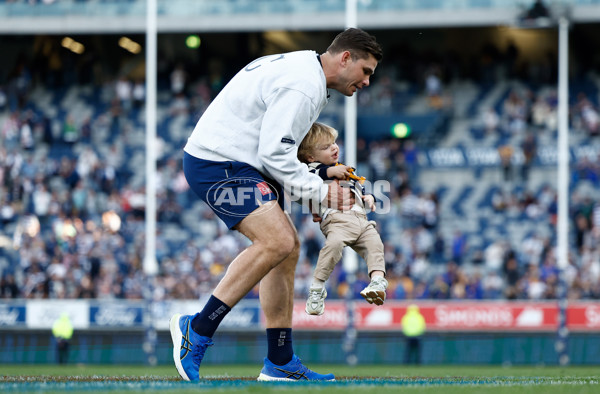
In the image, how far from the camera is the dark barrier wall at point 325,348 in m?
20.8

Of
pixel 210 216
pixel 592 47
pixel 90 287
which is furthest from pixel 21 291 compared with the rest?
pixel 592 47

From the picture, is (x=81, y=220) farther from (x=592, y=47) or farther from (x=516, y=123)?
(x=592, y=47)

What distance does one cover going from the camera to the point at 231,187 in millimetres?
6461

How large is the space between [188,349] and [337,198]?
4.17ft

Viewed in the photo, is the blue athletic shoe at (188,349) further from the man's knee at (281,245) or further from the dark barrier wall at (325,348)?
the dark barrier wall at (325,348)

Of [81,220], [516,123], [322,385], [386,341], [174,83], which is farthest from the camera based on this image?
[174,83]

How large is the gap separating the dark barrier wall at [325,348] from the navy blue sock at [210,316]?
14614mm

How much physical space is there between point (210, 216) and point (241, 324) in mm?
4105

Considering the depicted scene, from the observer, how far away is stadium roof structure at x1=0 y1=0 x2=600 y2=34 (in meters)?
26.5

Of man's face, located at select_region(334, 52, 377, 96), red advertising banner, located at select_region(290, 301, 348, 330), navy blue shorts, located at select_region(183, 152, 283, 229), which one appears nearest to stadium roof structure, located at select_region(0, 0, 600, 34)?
red advertising banner, located at select_region(290, 301, 348, 330)

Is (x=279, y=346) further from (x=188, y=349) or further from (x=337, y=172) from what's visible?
(x=337, y=172)

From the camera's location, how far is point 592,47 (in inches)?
1131

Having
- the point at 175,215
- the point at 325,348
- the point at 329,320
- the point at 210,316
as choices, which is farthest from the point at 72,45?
the point at 210,316

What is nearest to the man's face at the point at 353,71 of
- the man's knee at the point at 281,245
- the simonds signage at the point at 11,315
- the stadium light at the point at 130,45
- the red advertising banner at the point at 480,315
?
the man's knee at the point at 281,245
